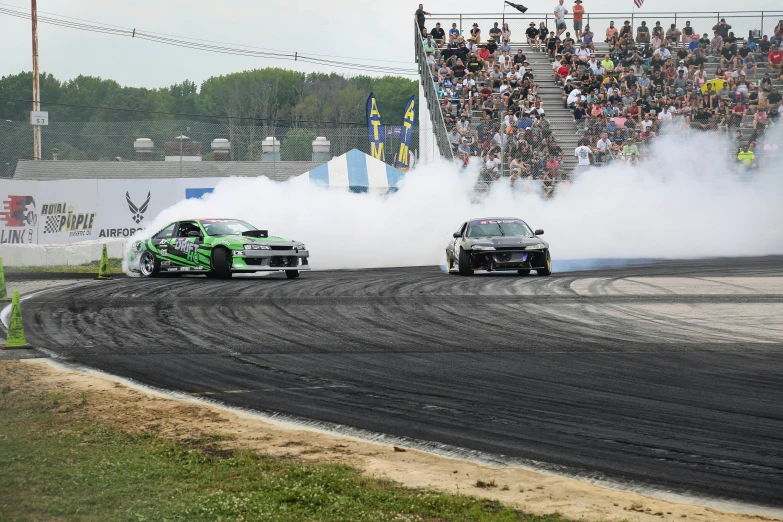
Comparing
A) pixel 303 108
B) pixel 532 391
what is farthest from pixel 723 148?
pixel 303 108

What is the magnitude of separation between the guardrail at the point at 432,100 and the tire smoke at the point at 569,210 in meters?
2.08

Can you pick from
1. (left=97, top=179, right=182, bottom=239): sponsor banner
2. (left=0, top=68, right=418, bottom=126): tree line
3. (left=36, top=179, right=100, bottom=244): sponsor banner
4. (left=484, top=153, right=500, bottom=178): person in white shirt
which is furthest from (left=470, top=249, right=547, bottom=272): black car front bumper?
(left=0, top=68, right=418, bottom=126): tree line

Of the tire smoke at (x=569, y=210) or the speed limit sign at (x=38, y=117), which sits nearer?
the tire smoke at (x=569, y=210)

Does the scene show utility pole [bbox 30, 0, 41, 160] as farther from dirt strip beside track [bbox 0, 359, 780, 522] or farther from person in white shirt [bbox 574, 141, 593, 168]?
dirt strip beside track [bbox 0, 359, 780, 522]

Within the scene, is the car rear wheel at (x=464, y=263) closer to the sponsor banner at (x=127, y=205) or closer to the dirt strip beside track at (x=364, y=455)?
the sponsor banner at (x=127, y=205)

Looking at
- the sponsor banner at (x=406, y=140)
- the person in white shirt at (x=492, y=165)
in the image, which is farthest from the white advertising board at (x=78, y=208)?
the sponsor banner at (x=406, y=140)

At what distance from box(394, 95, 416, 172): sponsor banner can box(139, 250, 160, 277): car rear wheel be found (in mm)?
14450

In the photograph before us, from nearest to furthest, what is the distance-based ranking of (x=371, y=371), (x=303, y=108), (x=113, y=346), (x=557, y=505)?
(x=557, y=505), (x=371, y=371), (x=113, y=346), (x=303, y=108)

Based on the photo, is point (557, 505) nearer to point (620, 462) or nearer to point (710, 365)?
point (620, 462)

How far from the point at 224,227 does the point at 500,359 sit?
11311 millimetres

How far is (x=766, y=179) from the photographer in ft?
88.4

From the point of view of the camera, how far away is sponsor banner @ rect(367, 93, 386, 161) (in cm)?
3335

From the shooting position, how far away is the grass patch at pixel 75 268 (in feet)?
76.7

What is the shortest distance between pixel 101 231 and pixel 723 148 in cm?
1728
